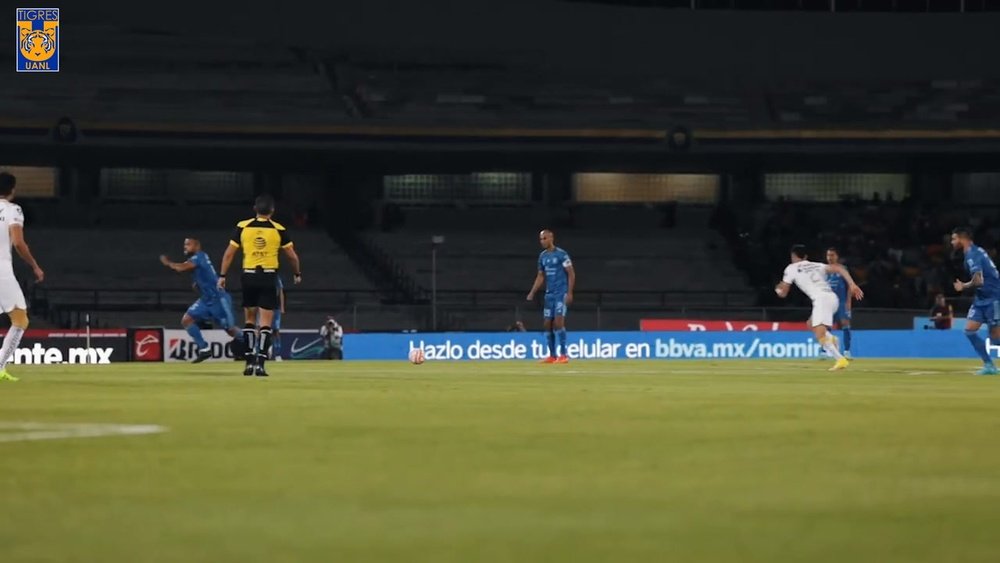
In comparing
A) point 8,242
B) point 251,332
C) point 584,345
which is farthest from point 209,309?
point 584,345

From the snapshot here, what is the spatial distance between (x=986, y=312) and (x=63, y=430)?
1708 cm

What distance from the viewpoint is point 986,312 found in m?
24.1

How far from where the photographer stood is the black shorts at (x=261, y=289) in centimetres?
2038

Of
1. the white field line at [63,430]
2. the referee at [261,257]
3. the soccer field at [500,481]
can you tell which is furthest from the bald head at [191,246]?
the white field line at [63,430]

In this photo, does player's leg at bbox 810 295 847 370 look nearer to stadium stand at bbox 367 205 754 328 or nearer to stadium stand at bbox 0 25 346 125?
stadium stand at bbox 367 205 754 328

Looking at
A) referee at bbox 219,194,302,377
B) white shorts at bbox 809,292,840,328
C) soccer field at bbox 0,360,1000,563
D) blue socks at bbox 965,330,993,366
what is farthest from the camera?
white shorts at bbox 809,292,840,328

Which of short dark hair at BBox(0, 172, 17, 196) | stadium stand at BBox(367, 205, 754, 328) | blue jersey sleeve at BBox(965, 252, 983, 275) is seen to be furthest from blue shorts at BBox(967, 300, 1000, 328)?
stadium stand at BBox(367, 205, 754, 328)

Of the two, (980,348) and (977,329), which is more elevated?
(977,329)

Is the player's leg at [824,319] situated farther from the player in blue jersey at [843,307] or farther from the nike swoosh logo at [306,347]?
the nike swoosh logo at [306,347]

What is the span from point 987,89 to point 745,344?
19564 millimetres

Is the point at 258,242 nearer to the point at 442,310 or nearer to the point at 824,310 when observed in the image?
the point at 824,310

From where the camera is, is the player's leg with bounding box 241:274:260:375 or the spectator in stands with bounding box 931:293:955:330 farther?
the spectator in stands with bounding box 931:293:955:330

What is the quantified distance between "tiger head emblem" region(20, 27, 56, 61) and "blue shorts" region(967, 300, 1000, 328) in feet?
123

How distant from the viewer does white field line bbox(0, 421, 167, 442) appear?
31.5 ft
